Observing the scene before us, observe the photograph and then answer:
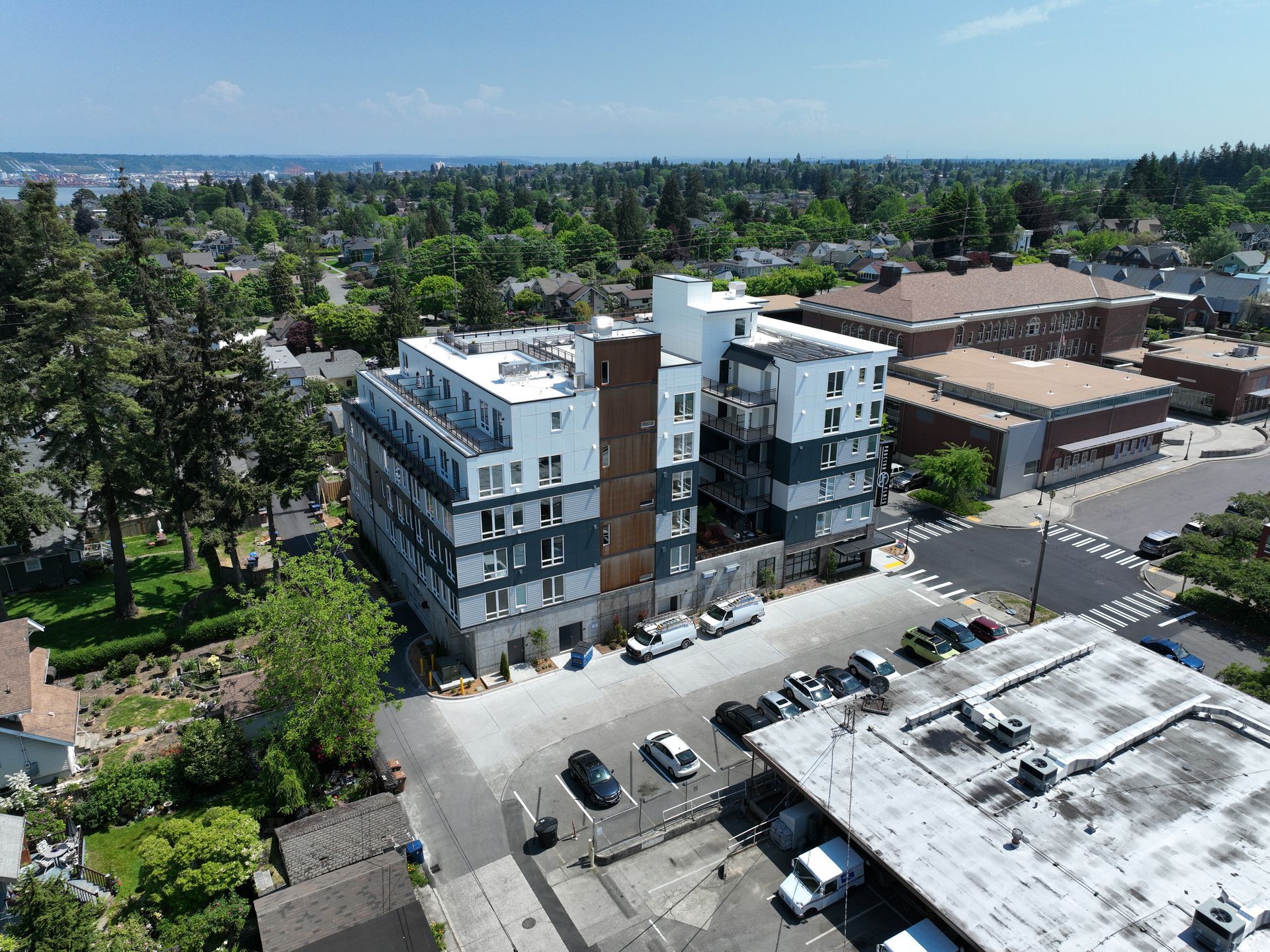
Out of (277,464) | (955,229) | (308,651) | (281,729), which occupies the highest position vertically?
(955,229)

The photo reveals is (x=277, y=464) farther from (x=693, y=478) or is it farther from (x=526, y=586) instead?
(x=693, y=478)

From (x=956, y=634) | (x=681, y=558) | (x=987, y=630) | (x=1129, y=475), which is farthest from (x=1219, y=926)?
(x=1129, y=475)

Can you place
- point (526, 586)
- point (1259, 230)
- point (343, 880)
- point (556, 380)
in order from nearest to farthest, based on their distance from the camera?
point (343, 880) < point (526, 586) < point (556, 380) < point (1259, 230)

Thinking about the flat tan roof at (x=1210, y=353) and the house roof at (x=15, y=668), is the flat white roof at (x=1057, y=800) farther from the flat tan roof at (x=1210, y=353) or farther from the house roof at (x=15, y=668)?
the flat tan roof at (x=1210, y=353)

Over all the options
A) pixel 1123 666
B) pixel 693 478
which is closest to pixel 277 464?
pixel 693 478

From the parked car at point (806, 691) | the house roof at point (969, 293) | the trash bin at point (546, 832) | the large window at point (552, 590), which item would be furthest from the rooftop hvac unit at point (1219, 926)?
the house roof at point (969, 293)

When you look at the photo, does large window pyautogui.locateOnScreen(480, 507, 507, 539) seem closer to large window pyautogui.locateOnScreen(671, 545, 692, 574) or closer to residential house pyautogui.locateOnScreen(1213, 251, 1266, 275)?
large window pyautogui.locateOnScreen(671, 545, 692, 574)
